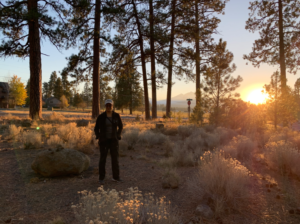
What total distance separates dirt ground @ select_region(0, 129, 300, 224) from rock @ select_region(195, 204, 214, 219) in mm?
90

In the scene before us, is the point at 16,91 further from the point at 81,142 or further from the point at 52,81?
the point at 81,142

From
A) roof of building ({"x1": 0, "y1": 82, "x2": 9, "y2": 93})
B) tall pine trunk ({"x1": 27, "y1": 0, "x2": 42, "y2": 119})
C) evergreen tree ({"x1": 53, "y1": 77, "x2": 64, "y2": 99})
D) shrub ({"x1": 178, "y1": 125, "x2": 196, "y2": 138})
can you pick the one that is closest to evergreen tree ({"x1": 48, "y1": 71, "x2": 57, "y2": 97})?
evergreen tree ({"x1": 53, "y1": 77, "x2": 64, "y2": 99})

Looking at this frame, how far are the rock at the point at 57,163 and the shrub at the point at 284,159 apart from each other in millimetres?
4990

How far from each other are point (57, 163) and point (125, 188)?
1721 millimetres

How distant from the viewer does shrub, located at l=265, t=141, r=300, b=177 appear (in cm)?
511

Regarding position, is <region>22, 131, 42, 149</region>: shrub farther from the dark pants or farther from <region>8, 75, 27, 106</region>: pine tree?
<region>8, 75, 27, 106</region>: pine tree

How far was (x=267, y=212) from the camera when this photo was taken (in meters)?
3.39

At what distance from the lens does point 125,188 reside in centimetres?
445

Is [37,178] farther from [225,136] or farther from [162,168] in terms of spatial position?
[225,136]

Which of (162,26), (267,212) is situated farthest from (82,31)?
(267,212)

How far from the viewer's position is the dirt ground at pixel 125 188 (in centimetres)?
325

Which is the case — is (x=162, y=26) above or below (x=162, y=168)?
above

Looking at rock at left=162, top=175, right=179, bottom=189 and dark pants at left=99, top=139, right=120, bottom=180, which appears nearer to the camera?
rock at left=162, top=175, right=179, bottom=189

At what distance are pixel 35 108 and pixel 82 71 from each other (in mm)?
4007
